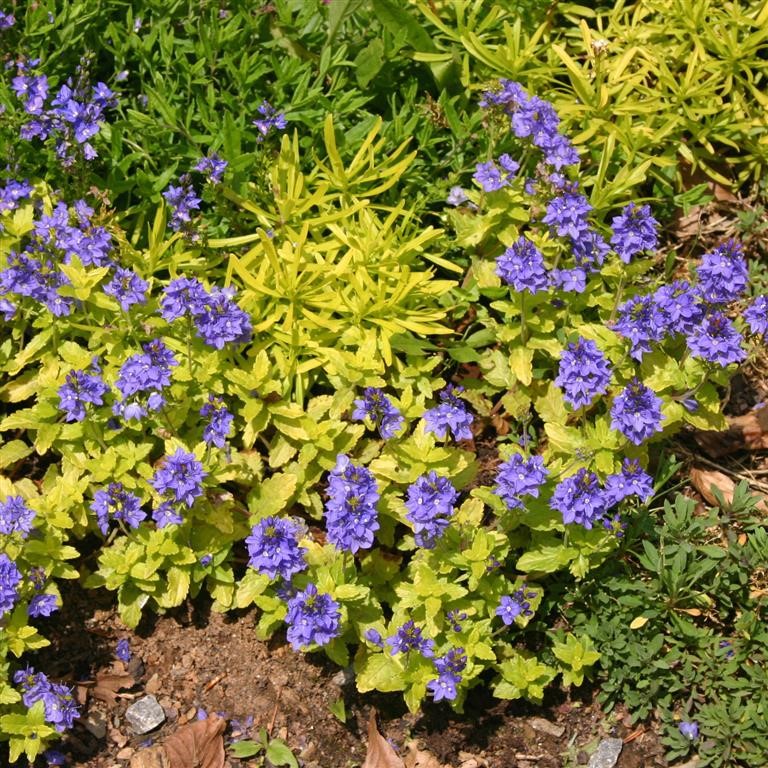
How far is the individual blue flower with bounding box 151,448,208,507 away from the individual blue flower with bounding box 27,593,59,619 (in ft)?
1.71

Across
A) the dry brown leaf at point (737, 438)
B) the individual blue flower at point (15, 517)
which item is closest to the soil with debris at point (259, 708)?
the individual blue flower at point (15, 517)

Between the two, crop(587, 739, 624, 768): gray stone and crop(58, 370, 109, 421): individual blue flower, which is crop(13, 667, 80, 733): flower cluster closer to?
crop(58, 370, 109, 421): individual blue flower

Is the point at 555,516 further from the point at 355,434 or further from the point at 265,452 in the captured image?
the point at 265,452

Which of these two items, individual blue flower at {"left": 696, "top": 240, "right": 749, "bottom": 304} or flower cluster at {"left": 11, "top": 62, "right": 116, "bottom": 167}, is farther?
flower cluster at {"left": 11, "top": 62, "right": 116, "bottom": 167}

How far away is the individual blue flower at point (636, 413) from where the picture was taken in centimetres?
327

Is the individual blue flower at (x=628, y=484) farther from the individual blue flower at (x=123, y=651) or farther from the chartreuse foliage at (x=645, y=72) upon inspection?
the individual blue flower at (x=123, y=651)

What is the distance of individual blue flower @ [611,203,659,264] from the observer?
368 cm

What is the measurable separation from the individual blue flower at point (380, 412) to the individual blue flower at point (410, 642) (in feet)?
2.19

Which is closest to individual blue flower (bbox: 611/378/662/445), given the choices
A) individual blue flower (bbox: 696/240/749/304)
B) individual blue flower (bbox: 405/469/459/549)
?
individual blue flower (bbox: 696/240/749/304)

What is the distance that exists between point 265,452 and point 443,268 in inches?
45.0

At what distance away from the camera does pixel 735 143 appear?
15.5 ft

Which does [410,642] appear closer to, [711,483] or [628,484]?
[628,484]

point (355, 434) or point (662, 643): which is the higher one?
point (355, 434)

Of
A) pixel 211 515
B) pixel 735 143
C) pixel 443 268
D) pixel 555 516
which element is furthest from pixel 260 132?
pixel 735 143
